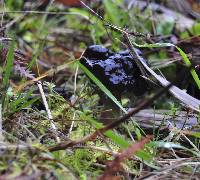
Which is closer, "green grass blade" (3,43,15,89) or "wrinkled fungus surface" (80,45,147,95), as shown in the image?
"green grass blade" (3,43,15,89)

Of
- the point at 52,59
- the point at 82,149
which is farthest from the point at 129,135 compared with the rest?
the point at 52,59

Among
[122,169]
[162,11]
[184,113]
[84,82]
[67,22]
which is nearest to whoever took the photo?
[122,169]

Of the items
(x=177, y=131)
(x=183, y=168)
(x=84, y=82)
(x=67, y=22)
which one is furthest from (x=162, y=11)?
(x=183, y=168)

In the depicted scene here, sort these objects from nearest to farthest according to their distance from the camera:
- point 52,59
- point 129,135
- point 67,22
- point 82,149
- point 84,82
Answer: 1. point 82,149
2. point 129,135
3. point 84,82
4. point 52,59
5. point 67,22

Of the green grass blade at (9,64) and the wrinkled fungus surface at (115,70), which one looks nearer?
the green grass blade at (9,64)

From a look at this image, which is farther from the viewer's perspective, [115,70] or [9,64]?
[115,70]

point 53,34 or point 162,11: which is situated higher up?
point 162,11

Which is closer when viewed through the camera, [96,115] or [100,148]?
[100,148]

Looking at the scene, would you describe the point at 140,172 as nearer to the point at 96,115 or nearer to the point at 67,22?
the point at 96,115
